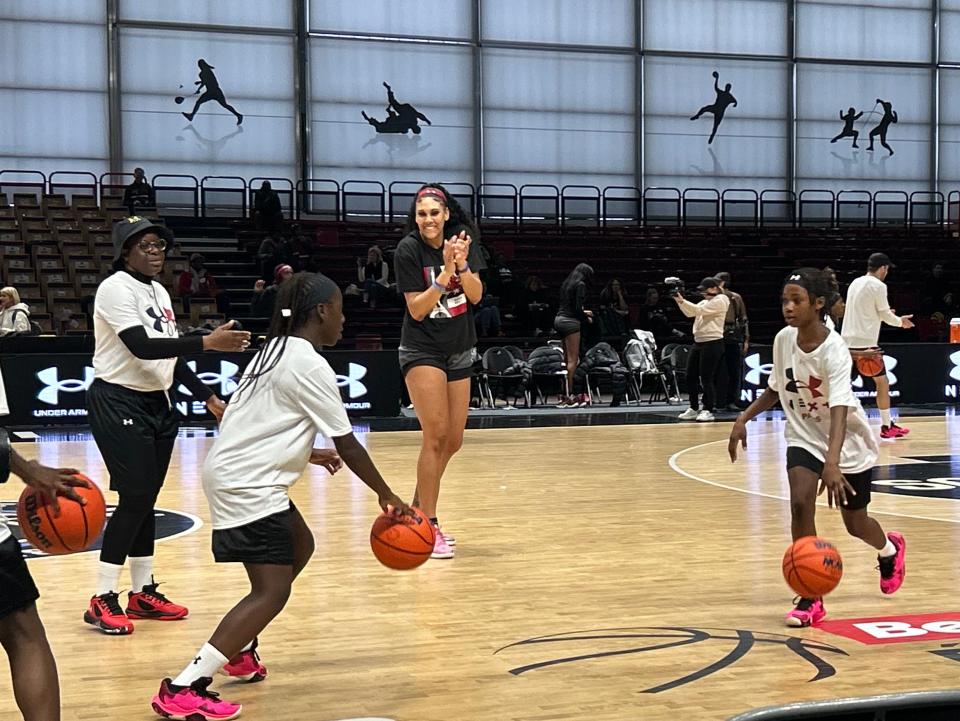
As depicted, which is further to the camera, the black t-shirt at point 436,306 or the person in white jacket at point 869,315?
the person in white jacket at point 869,315

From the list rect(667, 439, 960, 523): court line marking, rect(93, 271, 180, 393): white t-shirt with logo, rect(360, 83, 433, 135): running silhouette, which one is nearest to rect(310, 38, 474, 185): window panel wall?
rect(360, 83, 433, 135): running silhouette

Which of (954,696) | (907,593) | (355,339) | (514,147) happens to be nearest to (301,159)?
(514,147)

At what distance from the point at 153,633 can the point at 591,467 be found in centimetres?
653

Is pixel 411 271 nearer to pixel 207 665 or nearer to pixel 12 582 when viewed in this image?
pixel 207 665

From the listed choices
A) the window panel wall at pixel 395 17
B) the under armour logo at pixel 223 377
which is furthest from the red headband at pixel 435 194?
the window panel wall at pixel 395 17

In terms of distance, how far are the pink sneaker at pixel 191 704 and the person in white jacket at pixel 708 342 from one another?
40.8 ft

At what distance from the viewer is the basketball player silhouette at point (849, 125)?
1219 inches

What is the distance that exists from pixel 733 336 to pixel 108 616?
12337 millimetres

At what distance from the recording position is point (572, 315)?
18344 millimetres

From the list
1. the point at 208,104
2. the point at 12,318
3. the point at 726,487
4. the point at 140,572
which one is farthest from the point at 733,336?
the point at 208,104

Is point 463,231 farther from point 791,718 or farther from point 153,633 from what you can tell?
point 791,718

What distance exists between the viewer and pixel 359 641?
552 centimetres

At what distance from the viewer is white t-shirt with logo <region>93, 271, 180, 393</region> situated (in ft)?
18.2

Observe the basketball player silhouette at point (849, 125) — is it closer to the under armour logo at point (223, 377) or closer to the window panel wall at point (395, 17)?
the window panel wall at point (395, 17)
